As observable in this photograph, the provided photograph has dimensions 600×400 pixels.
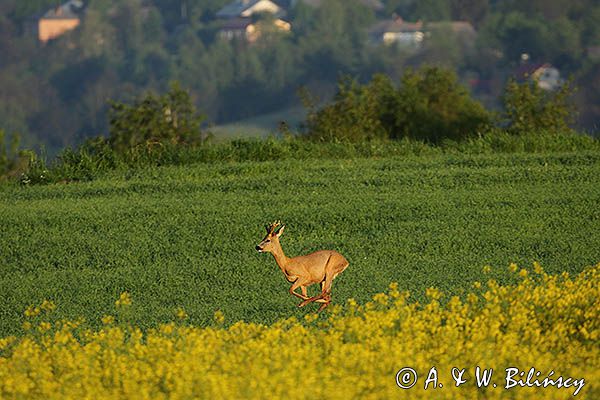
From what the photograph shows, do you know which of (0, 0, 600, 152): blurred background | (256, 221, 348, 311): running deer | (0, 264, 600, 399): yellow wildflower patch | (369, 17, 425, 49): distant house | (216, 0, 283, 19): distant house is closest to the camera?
(0, 264, 600, 399): yellow wildflower patch

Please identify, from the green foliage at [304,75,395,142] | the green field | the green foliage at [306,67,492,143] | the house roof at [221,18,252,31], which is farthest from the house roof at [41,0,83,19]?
the green field

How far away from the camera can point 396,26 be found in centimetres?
8312

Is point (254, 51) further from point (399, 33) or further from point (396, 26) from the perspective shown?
point (396, 26)

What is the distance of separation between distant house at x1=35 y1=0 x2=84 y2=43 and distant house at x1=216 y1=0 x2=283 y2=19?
10.4 meters

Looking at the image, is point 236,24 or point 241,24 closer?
point 241,24

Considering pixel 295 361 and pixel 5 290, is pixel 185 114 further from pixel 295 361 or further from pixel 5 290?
pixel 295 361

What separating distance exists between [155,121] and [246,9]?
258 feet

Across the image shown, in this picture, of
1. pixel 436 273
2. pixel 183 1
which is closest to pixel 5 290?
pixel 436 273

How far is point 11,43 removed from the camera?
81.1 meters

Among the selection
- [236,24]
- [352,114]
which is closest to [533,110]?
[352,114]

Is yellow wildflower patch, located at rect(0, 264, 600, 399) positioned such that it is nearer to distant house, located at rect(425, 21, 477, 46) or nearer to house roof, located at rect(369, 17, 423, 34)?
distant house, located at rect(425, 21, 477, 46)

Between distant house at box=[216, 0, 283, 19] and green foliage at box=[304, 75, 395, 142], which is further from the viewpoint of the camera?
distant house at box=[216, 0, 283, 19]

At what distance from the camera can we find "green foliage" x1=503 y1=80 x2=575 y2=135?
1543cm

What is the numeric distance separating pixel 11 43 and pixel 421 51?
87.1 feet
